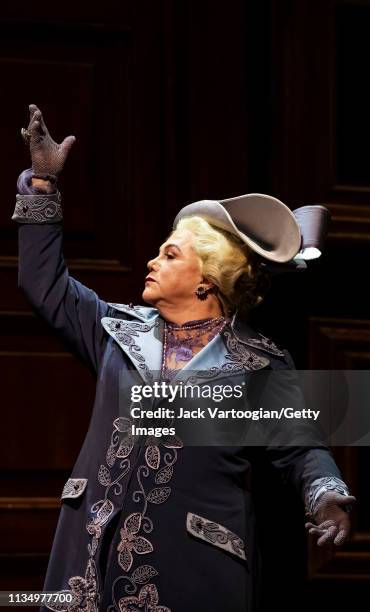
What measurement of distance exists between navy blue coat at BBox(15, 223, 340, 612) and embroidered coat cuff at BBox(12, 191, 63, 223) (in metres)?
0.02

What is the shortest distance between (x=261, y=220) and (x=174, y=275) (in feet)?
0.67

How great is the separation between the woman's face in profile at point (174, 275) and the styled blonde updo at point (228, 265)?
2cm

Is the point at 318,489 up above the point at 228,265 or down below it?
below

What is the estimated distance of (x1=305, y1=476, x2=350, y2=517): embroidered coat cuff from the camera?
2.40m

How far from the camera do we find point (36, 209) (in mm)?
2475

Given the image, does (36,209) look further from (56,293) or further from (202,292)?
(202,292)

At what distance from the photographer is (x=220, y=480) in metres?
2.44

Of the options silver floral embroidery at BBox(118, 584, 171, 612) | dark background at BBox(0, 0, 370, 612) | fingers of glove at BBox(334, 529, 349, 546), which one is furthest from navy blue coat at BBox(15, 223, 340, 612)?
dark background at BBox(0, 0, 370, 612)

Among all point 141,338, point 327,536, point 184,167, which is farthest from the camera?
point 184,167

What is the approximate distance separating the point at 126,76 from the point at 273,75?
33cm

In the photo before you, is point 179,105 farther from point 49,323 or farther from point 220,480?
point 220,480

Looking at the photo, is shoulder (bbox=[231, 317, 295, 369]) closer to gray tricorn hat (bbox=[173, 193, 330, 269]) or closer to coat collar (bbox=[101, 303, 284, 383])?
coat collar (bbox=[101, 303, 284, 383])

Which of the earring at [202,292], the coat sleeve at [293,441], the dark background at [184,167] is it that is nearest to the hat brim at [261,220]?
the earring at [202,292]

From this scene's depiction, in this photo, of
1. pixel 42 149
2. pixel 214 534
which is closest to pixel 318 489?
pixel 214 534
